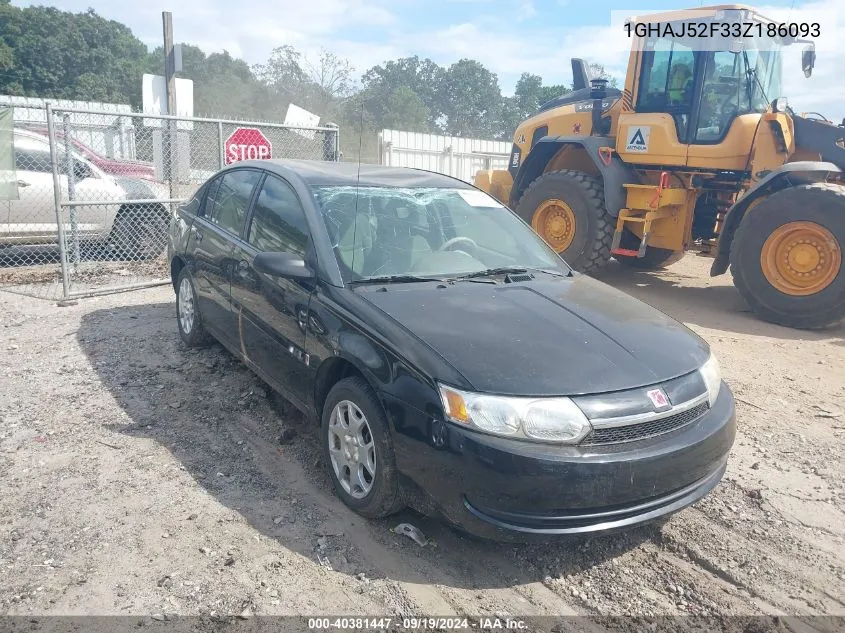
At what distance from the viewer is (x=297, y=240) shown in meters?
3.82

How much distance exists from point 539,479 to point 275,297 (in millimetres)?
1992

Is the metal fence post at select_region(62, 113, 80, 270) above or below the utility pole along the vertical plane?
below

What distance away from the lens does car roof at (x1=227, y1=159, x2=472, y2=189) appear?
13.6ft

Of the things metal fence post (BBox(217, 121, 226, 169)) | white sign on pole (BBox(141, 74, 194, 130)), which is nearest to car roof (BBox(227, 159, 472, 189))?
metal fence post (BBox(217, 121, 226, 169))

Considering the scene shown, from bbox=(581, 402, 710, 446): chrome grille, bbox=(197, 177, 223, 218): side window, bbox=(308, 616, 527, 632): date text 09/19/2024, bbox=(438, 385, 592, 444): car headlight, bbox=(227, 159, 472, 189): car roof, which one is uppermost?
bbox=(227, 159, 472, 189): car roof

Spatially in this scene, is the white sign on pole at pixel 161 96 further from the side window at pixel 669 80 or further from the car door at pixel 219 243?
the side window at pixel 669 80

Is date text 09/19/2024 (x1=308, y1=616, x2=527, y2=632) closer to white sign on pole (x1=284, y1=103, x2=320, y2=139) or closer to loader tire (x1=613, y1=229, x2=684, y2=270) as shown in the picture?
white sign on pole (x1=284, y1=103, x2=320, y2=139)

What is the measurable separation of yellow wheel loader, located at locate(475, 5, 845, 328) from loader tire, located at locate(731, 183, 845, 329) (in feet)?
0.04

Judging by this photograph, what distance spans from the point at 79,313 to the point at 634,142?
21.9ft

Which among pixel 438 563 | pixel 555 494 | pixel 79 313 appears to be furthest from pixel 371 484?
pixel 79 313

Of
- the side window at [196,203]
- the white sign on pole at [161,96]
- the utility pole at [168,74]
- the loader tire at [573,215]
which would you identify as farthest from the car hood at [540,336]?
the white sign on pole at [161,96]

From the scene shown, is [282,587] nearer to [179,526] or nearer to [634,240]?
[179,526]

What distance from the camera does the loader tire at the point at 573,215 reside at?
27.3 ft

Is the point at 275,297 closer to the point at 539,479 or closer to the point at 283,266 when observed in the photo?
the point at 283,266
